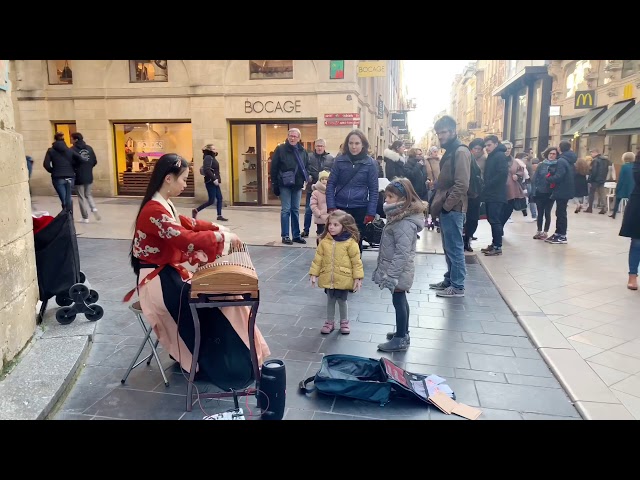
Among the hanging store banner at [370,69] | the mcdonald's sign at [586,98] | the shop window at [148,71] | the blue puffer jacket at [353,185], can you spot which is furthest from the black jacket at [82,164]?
the mcdonald's sign at [586,98]

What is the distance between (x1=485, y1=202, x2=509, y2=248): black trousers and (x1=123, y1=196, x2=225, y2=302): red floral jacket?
6260 mm

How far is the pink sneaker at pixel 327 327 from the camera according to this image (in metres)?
4.82

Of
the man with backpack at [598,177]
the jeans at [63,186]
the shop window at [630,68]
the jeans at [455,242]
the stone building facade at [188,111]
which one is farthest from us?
the shop window at [630,68]

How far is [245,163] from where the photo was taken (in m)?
15.7

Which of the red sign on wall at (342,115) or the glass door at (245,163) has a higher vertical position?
the red sign on wall at (342,115)

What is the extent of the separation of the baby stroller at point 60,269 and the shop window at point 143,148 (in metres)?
11.7

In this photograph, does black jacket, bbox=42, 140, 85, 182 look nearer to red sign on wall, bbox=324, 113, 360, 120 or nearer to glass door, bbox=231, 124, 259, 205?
glass door, bbox=231, 124, 259, 205

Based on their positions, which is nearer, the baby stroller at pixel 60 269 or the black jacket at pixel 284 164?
the baby stroller at pixel 60 269

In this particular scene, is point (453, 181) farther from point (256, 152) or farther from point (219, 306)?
point (256, 152)

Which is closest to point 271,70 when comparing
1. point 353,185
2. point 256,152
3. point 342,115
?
point 256,152

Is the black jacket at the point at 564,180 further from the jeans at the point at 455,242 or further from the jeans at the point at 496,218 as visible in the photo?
the jeans at the point at 455,242

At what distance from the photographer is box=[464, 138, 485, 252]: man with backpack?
307 inches

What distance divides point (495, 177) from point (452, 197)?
2993 millimetres
